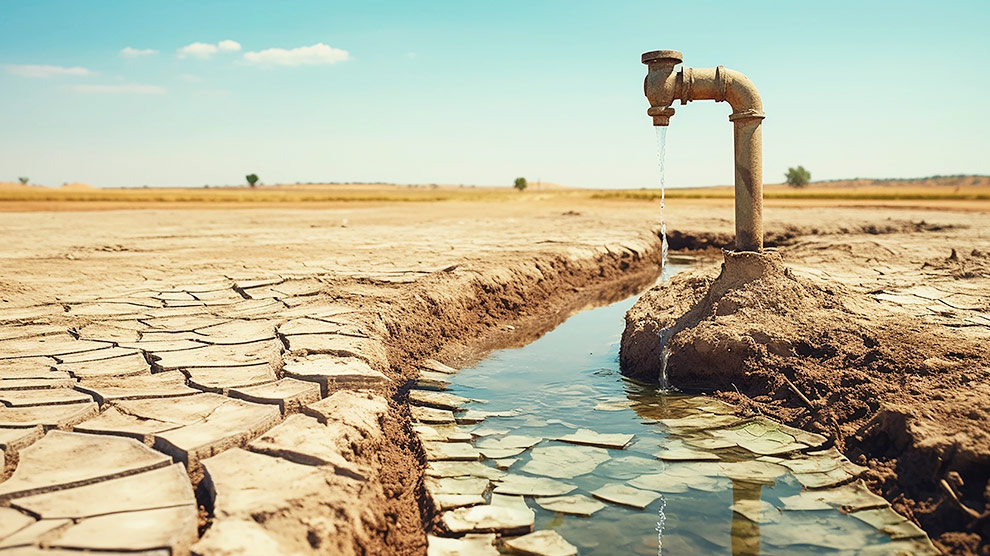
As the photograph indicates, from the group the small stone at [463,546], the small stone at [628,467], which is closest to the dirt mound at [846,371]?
the small stone at [628,467]

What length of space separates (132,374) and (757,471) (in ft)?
10.2

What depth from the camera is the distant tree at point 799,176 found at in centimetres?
6931

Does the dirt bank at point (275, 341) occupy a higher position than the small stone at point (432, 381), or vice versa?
the dirt bank at point (275, 341)

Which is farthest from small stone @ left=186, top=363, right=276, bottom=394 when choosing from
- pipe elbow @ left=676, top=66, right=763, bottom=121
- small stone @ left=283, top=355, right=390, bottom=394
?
pipe elbow @ left=676, top=66, right=763, bottom=121

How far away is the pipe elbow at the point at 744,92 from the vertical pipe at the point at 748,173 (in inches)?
1.2

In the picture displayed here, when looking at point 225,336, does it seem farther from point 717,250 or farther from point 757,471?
point 717,250

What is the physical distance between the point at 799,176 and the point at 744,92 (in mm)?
70275

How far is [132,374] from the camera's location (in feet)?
12.8

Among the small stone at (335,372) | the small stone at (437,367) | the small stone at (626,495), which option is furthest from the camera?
the small stone at (437,367)

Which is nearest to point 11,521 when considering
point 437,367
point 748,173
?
point 437,367

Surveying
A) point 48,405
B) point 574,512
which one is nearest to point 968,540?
point 574,512

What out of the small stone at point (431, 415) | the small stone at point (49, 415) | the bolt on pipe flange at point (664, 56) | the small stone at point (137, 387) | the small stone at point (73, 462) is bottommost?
the small stone at point (431, 415)

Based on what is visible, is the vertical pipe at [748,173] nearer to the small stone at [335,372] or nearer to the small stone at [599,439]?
the small stone at [599,439]

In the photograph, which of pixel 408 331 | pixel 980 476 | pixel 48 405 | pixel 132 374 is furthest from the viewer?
pixel 408 331
